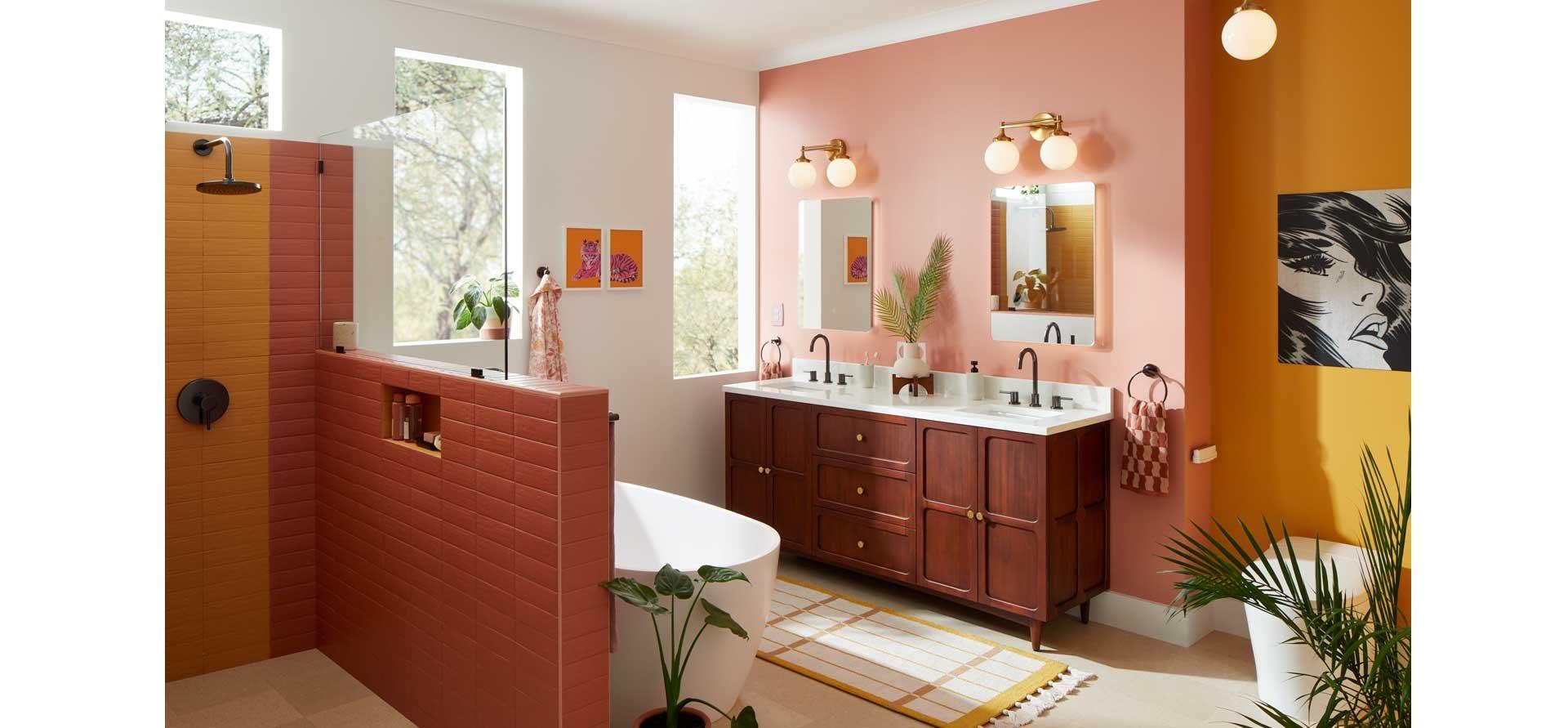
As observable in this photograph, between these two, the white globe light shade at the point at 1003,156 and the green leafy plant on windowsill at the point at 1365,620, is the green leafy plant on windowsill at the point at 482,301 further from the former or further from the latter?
the white globe light shade at the point at 1003,156

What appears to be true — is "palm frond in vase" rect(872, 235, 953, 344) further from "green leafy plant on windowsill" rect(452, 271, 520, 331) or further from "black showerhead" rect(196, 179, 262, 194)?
"black showerhead" rect(196, 179, 262, 194)

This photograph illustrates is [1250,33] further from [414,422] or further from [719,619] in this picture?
[414,422]

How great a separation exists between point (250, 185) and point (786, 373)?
3003mm

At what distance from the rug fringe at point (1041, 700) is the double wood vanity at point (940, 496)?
10.6 inches

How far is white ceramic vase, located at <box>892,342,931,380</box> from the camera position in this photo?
15.5 feet

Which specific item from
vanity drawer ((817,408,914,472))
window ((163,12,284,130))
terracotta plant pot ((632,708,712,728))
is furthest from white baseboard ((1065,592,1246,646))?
window ((163,12,284,130))

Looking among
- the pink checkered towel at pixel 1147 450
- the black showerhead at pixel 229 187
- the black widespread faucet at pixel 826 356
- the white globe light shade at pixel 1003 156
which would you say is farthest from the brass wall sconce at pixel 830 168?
the black showerhead at pixel 229 187

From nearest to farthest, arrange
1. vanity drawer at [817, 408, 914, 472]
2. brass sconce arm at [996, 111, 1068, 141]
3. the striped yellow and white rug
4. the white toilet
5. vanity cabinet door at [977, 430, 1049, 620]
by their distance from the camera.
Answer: the white toilet → the striped yellow and white rug → vanity cabinet door at [977, 430, 1049, 620] → brass sconce arm at [996, 111, 1068, 141] → vanity drawer at [817, 408, 914, 472]

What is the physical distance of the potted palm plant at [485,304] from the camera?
2816 millimetres

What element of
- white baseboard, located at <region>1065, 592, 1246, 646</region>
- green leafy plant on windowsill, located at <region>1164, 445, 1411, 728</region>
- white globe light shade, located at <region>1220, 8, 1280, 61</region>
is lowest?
white baseboard, located at <region>1065, 592, 1246, 646</region>

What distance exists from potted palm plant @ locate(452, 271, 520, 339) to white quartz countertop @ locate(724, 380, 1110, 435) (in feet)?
6.38

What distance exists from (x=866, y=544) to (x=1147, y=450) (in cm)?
131

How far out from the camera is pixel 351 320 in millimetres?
3852
